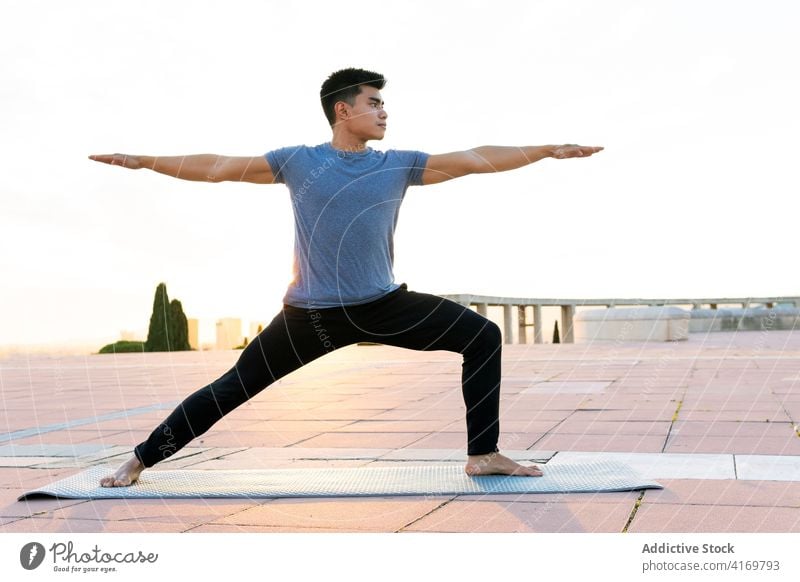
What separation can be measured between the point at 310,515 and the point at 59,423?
3.76 meters

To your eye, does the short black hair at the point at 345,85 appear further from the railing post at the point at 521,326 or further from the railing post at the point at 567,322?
the railing post at the point at 567,322

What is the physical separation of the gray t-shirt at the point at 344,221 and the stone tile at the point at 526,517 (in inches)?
31.3

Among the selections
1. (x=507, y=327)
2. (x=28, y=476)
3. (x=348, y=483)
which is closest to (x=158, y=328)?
(x=507, y=327)

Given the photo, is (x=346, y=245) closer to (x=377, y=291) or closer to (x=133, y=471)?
(x=377, y=291)

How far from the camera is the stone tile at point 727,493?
2.94 metres

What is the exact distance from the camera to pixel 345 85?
11.0 feet

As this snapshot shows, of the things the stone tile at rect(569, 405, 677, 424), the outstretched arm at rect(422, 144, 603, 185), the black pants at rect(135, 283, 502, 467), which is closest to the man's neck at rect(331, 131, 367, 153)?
the outstretched arm at rect(422, 144, 603, 185)

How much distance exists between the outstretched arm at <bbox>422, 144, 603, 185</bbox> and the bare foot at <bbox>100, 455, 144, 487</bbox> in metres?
1.54

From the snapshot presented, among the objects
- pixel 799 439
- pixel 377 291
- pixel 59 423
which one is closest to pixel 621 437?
pixel 799 439

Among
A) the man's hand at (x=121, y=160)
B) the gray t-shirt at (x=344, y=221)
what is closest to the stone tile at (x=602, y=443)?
the gray t-shirt at (x=344, y=221)

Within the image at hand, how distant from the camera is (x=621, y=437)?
15.1ft

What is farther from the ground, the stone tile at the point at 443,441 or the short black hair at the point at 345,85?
the short black hair at the point at 345,85
